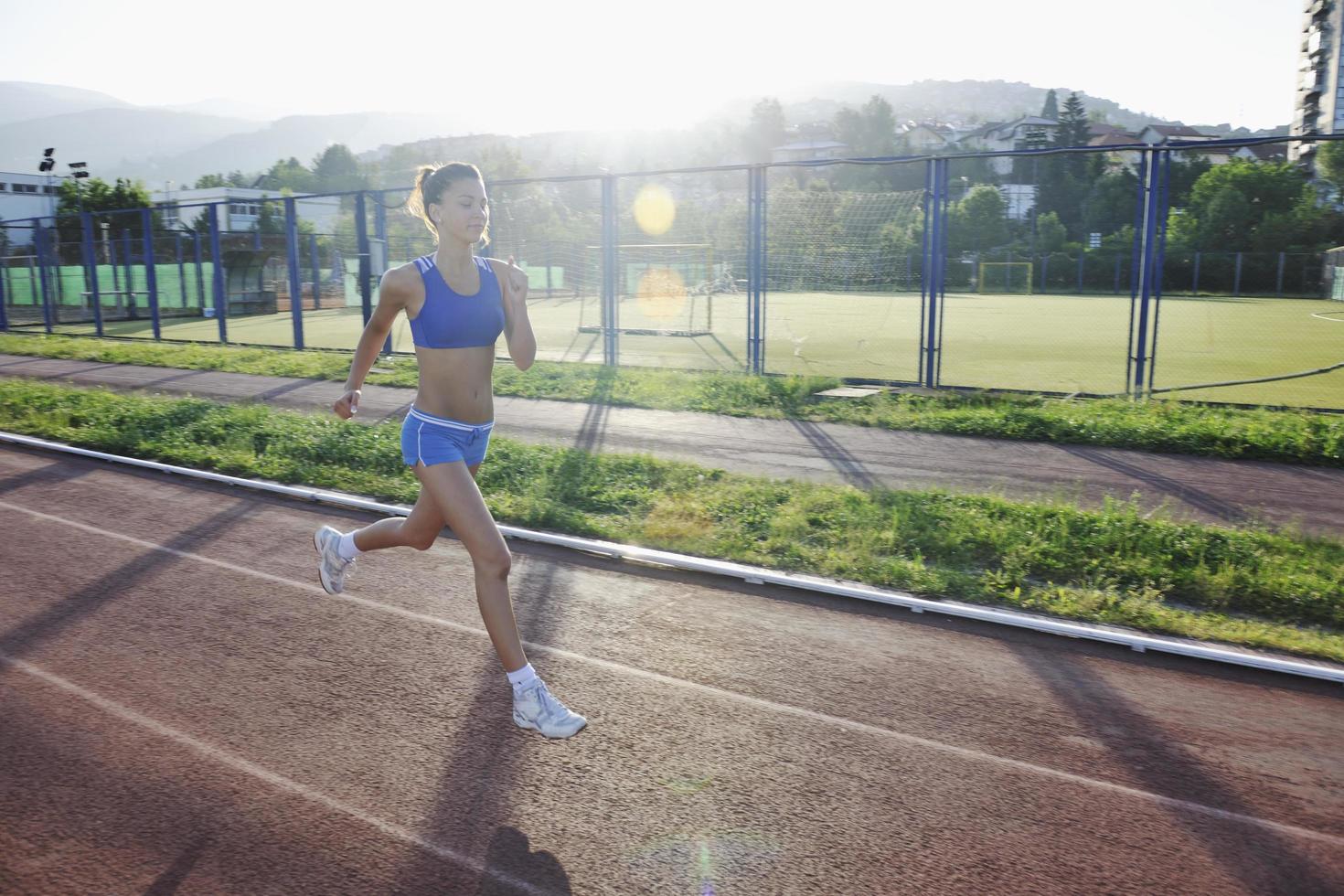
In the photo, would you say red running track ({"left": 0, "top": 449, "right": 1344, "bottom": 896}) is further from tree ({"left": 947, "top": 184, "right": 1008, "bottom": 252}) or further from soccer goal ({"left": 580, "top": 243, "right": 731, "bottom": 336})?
tree ({"left": 947, "top": 184, "right": 1008, "bottom": 252})

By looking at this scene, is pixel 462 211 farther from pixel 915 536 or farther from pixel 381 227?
pixel 381 227

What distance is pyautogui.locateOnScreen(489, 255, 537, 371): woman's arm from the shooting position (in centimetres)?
427

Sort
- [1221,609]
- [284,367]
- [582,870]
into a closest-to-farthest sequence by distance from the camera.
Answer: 1. [582,870]
2. [1221,609]
3. [284,367]

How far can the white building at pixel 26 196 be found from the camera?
7931 cm

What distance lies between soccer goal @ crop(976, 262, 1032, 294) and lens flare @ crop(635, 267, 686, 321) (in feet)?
37.3

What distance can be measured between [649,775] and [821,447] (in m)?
6.60

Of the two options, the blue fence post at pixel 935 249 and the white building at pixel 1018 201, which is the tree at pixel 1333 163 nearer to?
the white building at pixel 1018 201

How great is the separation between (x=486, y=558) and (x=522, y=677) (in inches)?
20.3

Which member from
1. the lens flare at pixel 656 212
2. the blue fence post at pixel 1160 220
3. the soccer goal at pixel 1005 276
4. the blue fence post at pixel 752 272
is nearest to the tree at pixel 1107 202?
the soccer goal at pixel 1005 276

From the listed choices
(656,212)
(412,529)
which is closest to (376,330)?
(412,529)

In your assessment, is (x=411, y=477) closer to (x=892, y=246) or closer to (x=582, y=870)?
(x=582, y=870)

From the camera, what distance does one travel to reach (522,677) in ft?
13.1

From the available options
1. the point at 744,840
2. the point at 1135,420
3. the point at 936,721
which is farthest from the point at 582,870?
the point at 1135,420

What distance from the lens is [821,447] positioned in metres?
9.98
